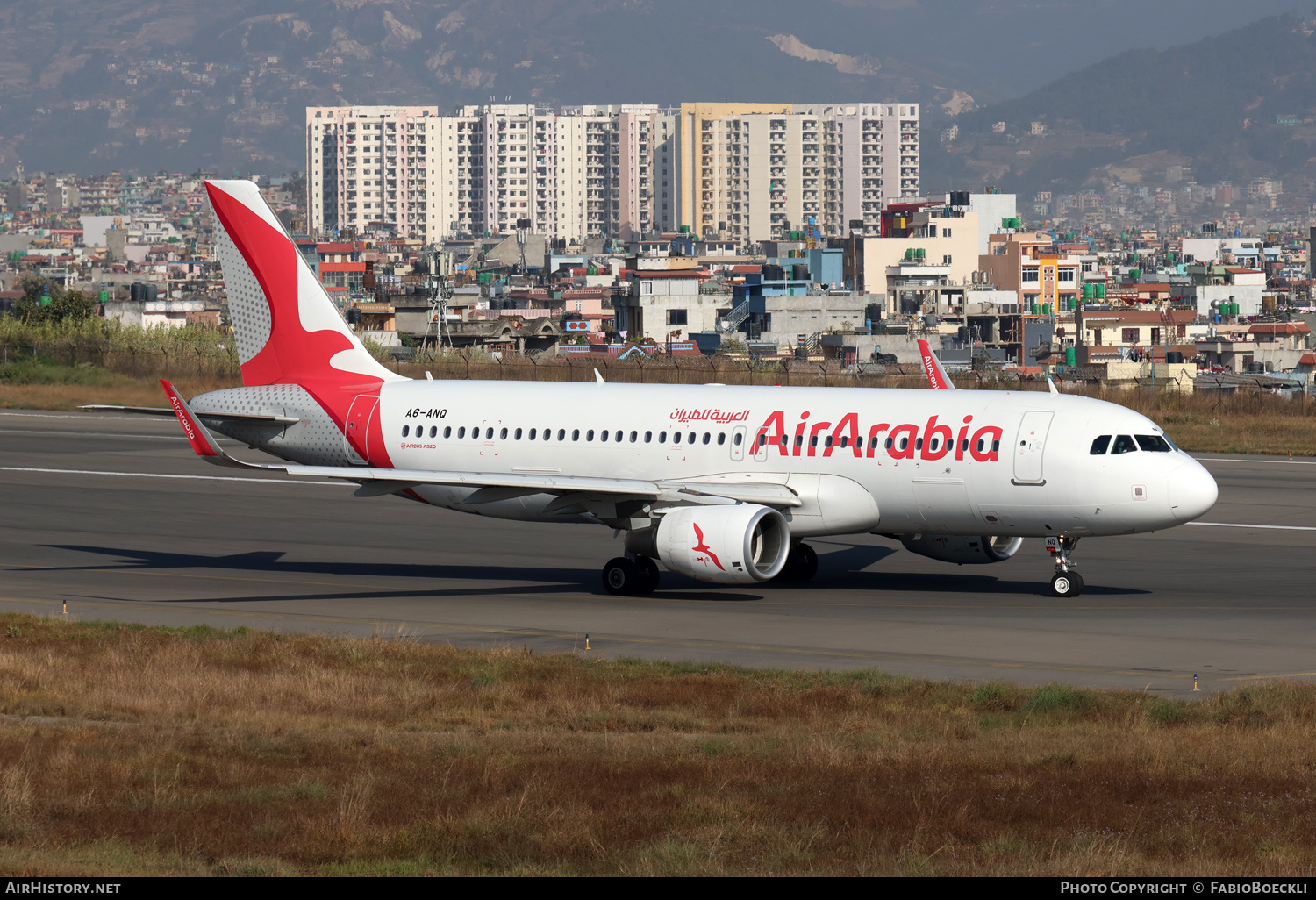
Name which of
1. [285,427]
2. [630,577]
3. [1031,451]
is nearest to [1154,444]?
[1031,451]

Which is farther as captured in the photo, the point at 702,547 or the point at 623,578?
the point at 623,578

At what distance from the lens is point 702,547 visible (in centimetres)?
3459

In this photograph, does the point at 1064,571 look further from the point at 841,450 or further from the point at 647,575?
the point at 647,575

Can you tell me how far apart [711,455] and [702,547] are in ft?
12.2

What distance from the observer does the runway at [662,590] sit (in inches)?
1179

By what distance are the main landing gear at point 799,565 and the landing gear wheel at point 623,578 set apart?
12.7ft

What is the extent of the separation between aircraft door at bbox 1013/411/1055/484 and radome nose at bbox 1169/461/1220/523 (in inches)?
101

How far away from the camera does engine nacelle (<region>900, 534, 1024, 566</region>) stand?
125 feet

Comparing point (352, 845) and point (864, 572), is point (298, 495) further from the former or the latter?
point (352, 845)

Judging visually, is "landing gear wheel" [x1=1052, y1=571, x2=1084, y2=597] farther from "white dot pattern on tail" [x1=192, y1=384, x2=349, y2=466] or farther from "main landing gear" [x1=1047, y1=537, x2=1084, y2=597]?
"white dot pattern on tail" [x1=192, y1=384, x2=349, y2=466]

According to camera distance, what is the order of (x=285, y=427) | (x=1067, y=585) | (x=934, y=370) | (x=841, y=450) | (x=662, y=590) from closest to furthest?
(x=1067, y=585) → (x=841, y=450) → (x=662, y=590) → (x=285, y=427) → (x=934, y=370)

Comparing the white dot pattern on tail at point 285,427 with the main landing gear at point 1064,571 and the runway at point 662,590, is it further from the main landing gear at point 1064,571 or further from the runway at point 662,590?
the main landing gear at point 1064,571

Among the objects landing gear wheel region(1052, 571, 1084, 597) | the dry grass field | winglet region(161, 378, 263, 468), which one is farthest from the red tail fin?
landing gear wheel region(1052, 571, 1084, 597)

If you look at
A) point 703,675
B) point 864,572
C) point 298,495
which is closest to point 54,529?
point 298,495
